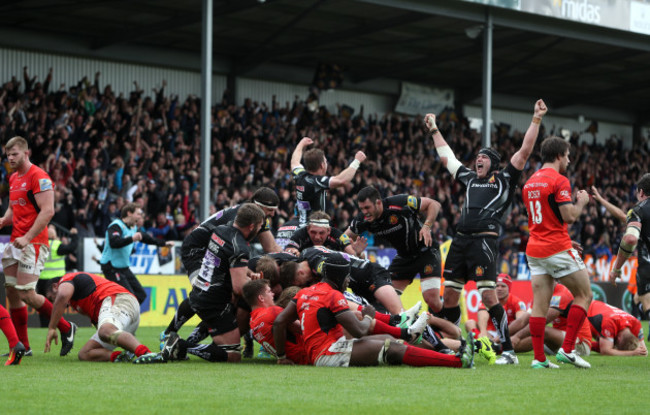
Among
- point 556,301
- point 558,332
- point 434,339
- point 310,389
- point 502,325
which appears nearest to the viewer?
point 310,389

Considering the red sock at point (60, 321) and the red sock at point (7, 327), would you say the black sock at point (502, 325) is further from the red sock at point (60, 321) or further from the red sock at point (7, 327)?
the red sock at point (7, 327)

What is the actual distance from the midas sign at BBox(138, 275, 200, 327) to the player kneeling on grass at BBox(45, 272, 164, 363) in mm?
7930

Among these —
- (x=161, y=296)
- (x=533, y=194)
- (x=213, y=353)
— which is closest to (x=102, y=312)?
(x=213, y=353)

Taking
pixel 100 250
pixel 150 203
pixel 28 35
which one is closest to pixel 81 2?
pixel 28 35

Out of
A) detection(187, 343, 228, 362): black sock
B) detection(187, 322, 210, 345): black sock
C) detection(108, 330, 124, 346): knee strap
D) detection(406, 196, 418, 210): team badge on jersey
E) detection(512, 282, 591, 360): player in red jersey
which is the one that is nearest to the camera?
detection(108, 330, 124, 346): knee strap

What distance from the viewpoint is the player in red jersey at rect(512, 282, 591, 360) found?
11.5 meters

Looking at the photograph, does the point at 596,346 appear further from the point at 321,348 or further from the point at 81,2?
the point at 81,2

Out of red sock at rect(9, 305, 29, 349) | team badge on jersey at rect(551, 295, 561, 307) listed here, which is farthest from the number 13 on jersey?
red sock at rect(9, 305, 29, 349)

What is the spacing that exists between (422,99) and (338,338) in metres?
27.3

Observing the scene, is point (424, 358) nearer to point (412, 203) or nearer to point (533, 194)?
point (533, 194)

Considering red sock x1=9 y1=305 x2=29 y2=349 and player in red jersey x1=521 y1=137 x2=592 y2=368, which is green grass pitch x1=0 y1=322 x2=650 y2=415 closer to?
player in red jersey x1=521 y1=137 x2=592 y2=368

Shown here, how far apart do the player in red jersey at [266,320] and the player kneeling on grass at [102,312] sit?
1.07m

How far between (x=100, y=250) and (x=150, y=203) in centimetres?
368

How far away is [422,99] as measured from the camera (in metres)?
35.3
